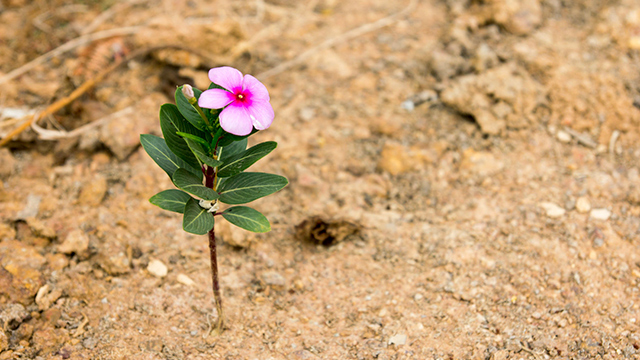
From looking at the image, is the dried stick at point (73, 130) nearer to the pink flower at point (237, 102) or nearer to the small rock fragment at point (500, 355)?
the pink flower at point (237, 102)

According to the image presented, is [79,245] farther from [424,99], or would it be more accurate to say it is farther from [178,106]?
[424,99]

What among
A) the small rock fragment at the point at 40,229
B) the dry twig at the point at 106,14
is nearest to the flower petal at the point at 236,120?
the small rock fragment at the point at 40,229

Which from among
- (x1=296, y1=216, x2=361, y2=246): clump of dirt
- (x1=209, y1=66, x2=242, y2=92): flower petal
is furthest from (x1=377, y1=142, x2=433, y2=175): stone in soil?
(x1=209, y1=66, x2=242, y2=92): flower petal

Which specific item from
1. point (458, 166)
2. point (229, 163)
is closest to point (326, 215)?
point (458, 166)

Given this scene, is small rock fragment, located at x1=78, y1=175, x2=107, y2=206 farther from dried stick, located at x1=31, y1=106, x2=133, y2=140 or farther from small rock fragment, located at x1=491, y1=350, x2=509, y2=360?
small rock fragment, located at x1=491, y1=350, x2=509, y2=360

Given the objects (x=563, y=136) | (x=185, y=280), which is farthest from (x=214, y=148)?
(x=563, y=136)

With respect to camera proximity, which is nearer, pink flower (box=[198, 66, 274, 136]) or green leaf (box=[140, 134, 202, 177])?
pink flower (box=[198, 66, 274, 136])

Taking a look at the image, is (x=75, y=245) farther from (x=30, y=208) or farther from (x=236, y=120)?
(x=236, y=120)
